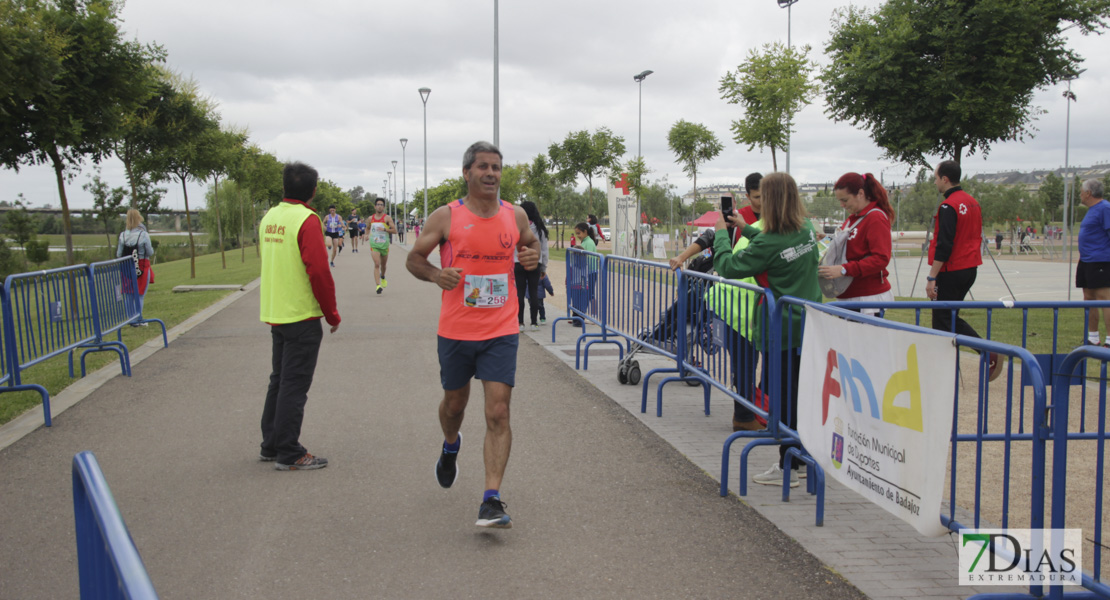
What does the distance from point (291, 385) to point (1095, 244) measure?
9.13m

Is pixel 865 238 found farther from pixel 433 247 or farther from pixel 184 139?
pixel 184 139

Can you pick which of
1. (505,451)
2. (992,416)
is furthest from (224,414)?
(992,416)

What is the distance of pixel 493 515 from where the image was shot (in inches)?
167

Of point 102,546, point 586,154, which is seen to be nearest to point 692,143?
point 586,154

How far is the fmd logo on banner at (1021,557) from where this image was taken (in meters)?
2.99

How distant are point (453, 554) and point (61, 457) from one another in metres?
3.35

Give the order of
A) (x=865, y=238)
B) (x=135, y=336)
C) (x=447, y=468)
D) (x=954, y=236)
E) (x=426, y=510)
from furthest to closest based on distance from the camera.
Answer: (x=135, y=336), (x=954, y=236), (x=865, y=238), (x=447, y=468), (x=426, y=510)

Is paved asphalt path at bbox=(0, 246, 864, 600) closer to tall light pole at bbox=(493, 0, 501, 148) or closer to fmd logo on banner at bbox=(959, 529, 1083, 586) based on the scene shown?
fmd logo on banner at bbox=(959, 529, 1083, 586)

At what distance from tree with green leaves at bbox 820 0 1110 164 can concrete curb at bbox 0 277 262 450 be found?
1224 cm

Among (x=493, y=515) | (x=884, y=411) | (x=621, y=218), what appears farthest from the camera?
(x=621, y=218)

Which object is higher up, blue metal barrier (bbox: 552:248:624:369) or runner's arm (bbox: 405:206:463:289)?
runner's arm (bbox: 405:206:463:289)

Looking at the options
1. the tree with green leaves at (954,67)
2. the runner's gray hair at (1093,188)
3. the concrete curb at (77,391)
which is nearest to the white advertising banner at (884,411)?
the concrete curb at (77,391)

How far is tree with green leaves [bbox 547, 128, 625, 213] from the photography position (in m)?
41.2

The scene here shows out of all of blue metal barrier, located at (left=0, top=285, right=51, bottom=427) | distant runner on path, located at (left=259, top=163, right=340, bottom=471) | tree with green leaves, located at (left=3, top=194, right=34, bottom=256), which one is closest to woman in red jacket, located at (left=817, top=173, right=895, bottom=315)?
distant runner on path, located at (left=259, top=163, right=340, bottom=471)
